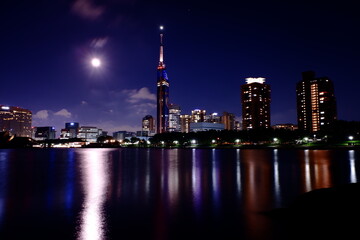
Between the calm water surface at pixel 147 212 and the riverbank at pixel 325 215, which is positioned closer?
the riverbank at pixel 325 215

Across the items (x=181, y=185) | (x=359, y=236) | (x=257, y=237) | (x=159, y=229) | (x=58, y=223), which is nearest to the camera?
(x=359, y=236)

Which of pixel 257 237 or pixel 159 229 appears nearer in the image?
pixel 257 237

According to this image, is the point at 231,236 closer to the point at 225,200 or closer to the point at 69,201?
the point at 225,200

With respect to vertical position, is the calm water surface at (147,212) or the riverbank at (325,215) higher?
the riverbank at (325,215)

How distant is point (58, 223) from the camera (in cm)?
1455

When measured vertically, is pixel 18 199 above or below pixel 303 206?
below

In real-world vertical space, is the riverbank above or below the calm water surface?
above

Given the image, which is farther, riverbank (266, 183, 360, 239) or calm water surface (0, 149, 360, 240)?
calm water surface (0, 149, 360, 240)

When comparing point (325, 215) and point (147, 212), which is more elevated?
point (325, 215)

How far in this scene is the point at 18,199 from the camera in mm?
21859

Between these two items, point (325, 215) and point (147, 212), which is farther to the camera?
point (147, 212)

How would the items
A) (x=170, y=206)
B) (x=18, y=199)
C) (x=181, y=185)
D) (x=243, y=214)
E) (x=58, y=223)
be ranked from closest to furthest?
(x=58, y=223)
(x=243, y=214)
(x=170, y=206)
(x=18, y=199)
(x=181, y=185)

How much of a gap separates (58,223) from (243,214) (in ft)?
36.2

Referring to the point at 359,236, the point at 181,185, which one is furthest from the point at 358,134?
the point at 359,236
